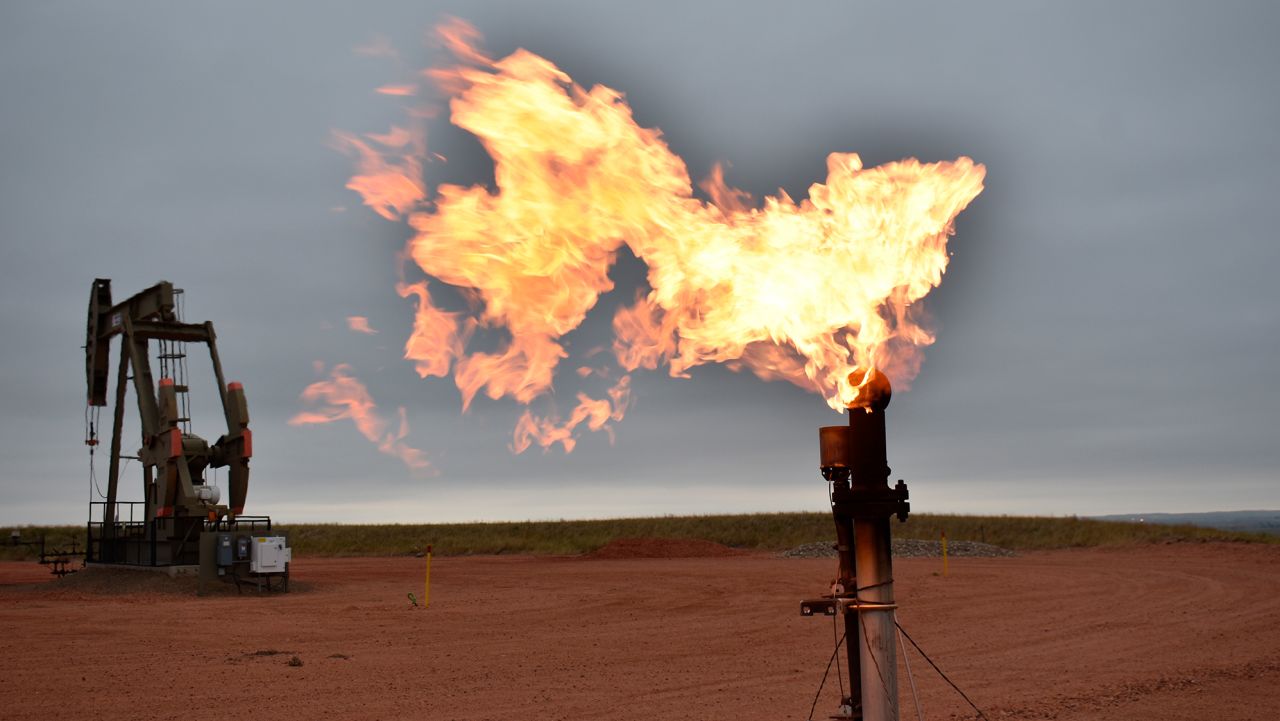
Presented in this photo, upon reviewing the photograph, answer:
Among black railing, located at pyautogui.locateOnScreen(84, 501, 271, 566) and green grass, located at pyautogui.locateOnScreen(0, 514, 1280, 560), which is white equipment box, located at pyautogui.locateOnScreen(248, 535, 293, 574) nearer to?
black railing, located at pyautogui.locateOnScreen(84, 501, 271, 566)

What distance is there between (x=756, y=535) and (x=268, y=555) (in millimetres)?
41639

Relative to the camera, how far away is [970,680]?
615 inches

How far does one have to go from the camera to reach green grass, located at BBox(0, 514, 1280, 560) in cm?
5509

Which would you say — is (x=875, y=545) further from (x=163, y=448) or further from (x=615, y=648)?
(x=163, y=448)

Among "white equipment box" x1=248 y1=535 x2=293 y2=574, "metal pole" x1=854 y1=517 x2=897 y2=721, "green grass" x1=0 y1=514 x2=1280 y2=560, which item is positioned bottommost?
"green grass" x1=0 y1=514 x2=1280 y2=560

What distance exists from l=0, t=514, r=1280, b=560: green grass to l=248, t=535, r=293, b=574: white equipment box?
996 inches

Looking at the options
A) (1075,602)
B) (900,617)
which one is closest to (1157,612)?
(1075,602)

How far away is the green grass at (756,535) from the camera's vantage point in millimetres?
55094

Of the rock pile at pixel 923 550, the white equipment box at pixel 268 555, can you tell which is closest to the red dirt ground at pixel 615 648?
the white equipment box at pixel 268 555

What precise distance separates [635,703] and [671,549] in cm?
4095

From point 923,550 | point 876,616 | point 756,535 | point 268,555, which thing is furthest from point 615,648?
point 756,535

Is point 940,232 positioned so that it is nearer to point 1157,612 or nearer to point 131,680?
point 131,680

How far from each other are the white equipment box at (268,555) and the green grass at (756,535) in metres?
25.3

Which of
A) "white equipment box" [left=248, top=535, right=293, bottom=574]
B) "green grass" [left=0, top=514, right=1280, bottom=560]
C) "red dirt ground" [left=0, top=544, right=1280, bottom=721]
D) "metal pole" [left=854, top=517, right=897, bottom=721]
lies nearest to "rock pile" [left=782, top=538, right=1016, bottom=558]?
"green grass" [left=0, top=514, right=1280, bottom=560]
